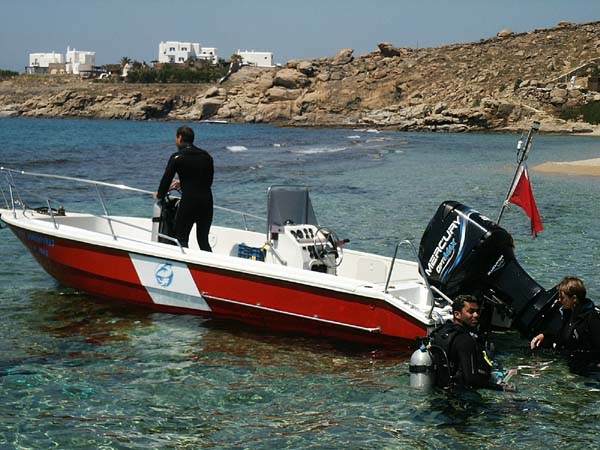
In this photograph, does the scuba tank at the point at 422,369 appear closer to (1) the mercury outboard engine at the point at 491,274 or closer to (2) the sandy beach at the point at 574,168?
(1) the mercury outboard engine at the point at 491,274

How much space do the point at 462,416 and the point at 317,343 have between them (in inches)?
86.5

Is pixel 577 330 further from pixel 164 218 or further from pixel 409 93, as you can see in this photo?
pixel 409 93

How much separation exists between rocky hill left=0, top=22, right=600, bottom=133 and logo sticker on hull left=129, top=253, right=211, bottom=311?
209ft

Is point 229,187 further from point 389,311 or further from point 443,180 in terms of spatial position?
point 389,311

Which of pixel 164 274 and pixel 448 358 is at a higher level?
pixel 164 274

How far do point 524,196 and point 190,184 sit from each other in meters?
3.58

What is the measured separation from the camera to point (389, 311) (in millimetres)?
7789

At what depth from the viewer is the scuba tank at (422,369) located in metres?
6.64

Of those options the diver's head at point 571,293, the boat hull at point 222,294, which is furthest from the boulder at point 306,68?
the diver's head at point 571,293

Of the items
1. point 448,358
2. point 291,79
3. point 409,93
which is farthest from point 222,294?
point 291,79

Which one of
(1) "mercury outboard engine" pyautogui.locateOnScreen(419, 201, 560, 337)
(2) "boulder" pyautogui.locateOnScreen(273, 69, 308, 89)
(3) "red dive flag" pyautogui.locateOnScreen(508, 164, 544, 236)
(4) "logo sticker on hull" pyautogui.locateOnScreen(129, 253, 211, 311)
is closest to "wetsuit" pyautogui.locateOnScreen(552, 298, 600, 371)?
(1) "mercury outboard engine" pyautogui.locateOnScreen(419, 201, 560, 337)

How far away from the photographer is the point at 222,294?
8.79 metres

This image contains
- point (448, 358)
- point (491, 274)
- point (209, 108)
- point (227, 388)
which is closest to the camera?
point (448, 358)

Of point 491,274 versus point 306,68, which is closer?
point 491,274
